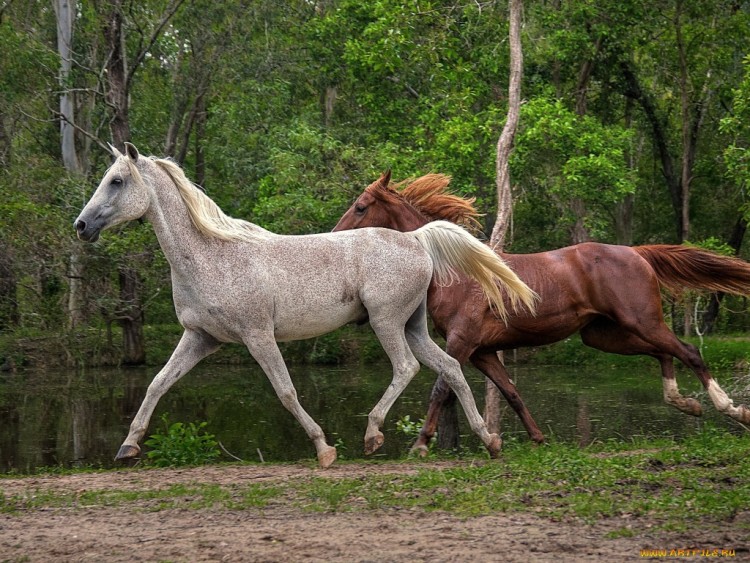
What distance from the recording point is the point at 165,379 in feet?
27.7

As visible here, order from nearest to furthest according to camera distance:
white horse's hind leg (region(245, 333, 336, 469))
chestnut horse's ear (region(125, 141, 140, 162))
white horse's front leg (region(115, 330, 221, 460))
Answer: chestnut horse's ear (region(125, 141, 140, 162)) < white horse's hind leg (region(245, 333, 336, 469)) < white horse's front leg (region(115, 330, 221, 460))

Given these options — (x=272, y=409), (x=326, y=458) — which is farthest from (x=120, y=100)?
(x=326, y=458)

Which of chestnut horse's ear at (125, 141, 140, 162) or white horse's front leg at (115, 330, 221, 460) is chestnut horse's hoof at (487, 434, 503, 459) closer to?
white horse's front leg at (115, 330, 221, 460)

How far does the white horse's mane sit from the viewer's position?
845cm

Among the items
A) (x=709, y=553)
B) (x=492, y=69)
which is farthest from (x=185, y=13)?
(x=709, y=553)

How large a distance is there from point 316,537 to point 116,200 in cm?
379

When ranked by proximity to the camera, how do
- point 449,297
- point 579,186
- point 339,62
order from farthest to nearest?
point 339,62 < point 579,186 < point 449,297

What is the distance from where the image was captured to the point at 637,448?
30.8ft

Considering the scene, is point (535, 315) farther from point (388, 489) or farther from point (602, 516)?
point (602, 516)

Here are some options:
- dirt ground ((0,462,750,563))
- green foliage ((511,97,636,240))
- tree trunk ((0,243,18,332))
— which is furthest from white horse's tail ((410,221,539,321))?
tree trunk ((0,243,18,332))

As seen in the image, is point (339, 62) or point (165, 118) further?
point (165, 118)

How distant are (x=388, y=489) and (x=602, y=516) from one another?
1603 millimetres

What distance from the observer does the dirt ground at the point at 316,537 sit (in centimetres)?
523

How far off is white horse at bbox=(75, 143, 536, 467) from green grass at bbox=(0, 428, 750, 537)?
1.15 meters
